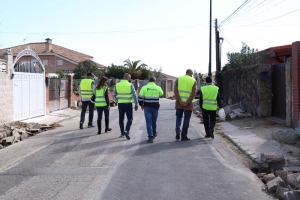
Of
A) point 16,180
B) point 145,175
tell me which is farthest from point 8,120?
point 145,175

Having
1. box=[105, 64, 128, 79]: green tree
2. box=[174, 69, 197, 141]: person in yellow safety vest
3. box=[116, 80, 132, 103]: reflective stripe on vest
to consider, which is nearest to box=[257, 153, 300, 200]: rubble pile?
box=[174, 69, 197, 141]: person in yellow safety vest

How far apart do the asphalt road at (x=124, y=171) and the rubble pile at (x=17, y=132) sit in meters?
0.41

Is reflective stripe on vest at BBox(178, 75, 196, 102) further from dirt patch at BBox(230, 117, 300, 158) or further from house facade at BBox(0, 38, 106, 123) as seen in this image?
house facade at BBox(0, 38, 106, 123)

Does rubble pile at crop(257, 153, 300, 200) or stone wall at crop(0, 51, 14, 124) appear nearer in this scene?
rubble pile at crop(257, 153, 300, 200)

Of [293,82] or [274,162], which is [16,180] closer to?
[274,162]

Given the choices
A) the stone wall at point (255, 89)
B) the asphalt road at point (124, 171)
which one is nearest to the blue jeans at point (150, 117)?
the asphalt road at point (124, 171)

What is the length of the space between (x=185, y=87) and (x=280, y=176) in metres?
4.40

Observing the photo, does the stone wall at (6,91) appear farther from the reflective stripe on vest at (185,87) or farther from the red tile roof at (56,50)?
the red tile roof at (56,50)

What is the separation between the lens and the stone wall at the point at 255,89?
15000mm

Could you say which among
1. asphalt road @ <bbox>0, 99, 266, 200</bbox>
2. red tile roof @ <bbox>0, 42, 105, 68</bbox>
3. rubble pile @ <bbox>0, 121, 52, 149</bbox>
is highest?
red tile roof @ <bbox>0, 42, 105, 68</bbox>

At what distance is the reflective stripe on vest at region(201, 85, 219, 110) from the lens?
1064 cm

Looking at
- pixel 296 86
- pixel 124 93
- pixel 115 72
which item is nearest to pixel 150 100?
pixel 124 93

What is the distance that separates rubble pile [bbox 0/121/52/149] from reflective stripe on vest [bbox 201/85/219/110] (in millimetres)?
5591

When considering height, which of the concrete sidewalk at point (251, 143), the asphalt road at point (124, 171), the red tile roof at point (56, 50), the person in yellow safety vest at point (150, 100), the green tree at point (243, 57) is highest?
the red tile roof at point (56, 50)
